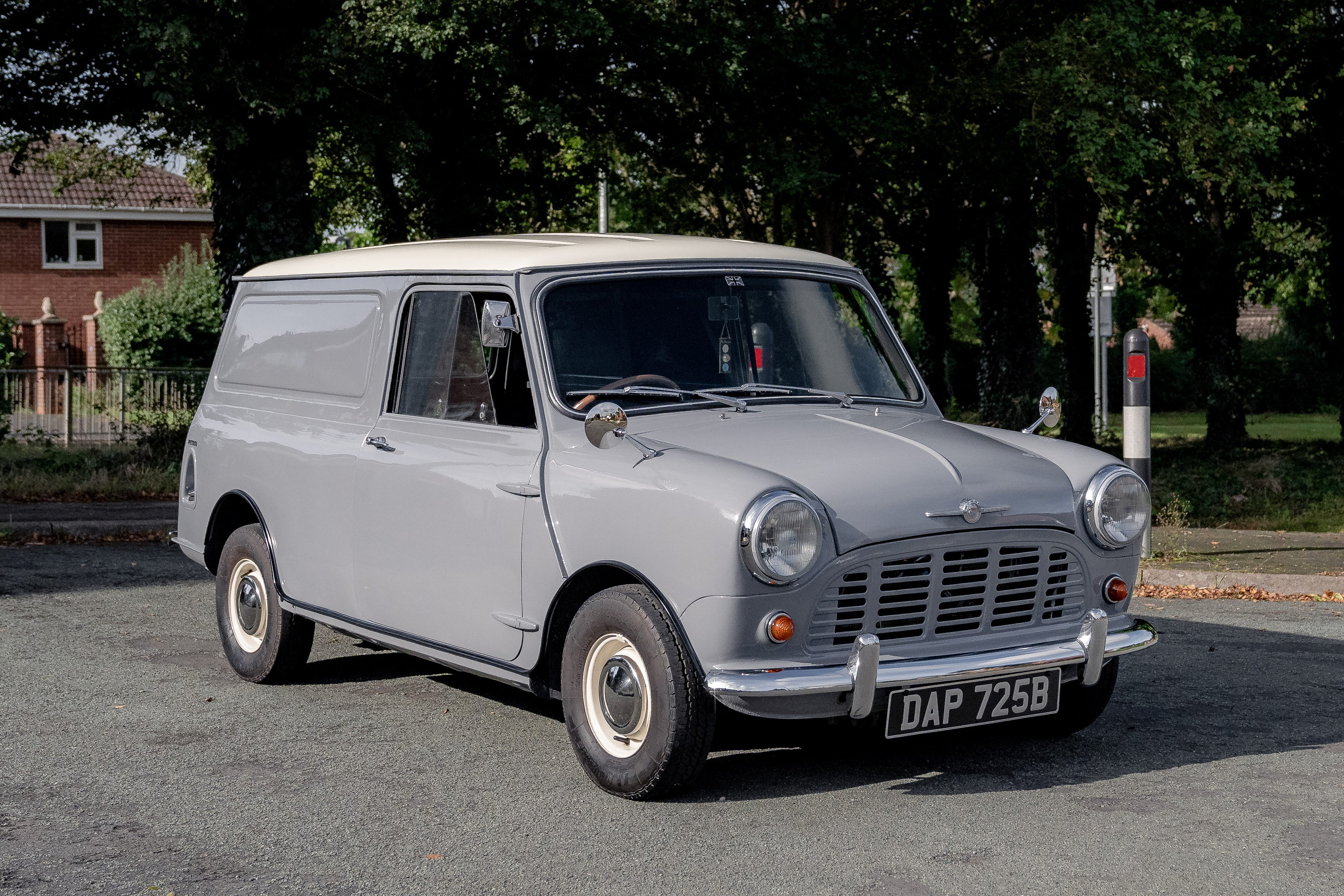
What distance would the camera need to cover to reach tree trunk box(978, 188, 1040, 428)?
22.3 metres

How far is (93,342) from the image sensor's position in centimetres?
3619

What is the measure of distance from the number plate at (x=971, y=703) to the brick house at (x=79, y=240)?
3789 cm

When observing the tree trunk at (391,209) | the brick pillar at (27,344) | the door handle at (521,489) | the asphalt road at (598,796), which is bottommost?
the asphalt road at (598,796)

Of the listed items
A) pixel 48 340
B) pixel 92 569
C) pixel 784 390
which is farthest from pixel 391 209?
pixel 784 390

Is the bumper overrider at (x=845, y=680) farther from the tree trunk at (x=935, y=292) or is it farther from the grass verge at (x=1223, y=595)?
the tree trunk at (x=935, y=292)

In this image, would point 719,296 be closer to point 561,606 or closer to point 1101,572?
point 561,606

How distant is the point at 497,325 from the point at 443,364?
0.49 metres

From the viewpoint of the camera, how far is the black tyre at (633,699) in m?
4.81

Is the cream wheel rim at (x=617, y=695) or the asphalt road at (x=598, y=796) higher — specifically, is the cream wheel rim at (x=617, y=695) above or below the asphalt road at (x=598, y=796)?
above

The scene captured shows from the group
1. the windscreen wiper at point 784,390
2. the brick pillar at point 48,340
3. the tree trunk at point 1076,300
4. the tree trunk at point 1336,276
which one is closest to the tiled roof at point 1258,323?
the tree trunk at point 1336,276

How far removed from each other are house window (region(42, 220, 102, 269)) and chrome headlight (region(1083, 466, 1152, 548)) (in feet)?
131

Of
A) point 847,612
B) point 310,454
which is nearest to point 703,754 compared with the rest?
point 847,612

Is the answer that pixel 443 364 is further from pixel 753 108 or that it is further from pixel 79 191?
pixel 79 191

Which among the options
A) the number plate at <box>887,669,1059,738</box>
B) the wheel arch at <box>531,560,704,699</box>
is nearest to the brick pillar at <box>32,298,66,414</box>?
the wheel arch at <box>531,560,704,699</box>
